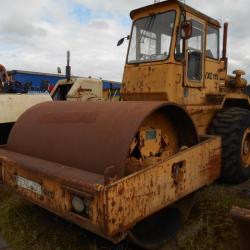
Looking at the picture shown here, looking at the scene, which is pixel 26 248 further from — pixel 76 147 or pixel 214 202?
pixel 214 202

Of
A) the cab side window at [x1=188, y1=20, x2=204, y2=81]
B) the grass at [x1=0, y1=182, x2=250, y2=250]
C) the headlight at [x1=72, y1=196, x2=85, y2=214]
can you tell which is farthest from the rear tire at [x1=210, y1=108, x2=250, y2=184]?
the headlight at [x1=72, y1=196, x2=85, y2=214]

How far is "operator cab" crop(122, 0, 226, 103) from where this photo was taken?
445 centimetres

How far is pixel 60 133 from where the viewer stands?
319 cm

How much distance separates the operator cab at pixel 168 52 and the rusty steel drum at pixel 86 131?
1.19 m

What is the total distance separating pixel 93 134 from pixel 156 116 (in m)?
0.73

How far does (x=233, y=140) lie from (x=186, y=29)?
160 cm

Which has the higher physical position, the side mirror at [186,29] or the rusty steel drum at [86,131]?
the side mirror at [186,29]

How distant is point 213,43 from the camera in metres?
5.28

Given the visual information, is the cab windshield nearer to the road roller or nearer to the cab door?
the road roller

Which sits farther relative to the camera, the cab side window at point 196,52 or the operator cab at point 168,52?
the cab side window at point 196,52

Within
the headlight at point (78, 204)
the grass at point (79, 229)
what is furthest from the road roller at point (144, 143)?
the grass at point (79, 229)

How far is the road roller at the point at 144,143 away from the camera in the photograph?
2.49 metres

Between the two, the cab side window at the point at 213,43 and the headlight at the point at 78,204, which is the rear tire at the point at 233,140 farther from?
the headlight at the point at 78,204

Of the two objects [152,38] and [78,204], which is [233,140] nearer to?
[152,38]
